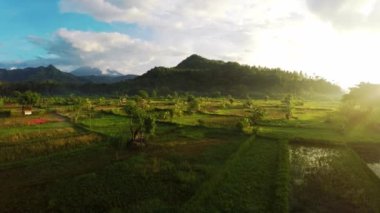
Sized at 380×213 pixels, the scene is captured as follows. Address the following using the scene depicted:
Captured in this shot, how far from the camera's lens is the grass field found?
833 inches

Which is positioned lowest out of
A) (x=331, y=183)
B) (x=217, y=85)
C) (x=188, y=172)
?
(x=331, y=183)

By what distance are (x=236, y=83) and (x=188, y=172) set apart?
152 meters

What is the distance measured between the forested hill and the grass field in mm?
116028

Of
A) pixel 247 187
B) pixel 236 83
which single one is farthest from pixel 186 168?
pixel 236 83

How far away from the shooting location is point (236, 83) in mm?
176375

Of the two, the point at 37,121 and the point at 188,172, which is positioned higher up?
the point at 37,121

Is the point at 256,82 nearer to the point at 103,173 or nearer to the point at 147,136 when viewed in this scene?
the point at 147,136

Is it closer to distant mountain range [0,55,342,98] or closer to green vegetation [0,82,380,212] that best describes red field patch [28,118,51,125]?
green vegetation [0,82,380,212]

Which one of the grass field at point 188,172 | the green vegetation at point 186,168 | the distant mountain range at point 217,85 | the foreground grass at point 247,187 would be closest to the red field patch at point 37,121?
the green vegetation at point 186,168

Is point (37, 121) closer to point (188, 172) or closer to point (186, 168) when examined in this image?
point (186, 168)

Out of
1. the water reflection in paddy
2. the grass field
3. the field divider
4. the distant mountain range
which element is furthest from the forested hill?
the field divider

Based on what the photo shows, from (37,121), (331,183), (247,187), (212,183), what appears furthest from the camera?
(37,121)

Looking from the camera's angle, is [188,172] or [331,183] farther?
[188,172]

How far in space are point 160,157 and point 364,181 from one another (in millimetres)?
17738
